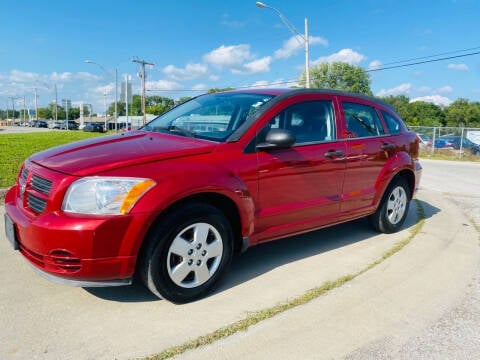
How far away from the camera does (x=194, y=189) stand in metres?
2.96

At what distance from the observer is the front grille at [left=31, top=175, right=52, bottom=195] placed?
282cm

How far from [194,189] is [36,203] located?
1122 millimetres

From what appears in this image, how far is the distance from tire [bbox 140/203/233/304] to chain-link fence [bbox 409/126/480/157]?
20.4 metres

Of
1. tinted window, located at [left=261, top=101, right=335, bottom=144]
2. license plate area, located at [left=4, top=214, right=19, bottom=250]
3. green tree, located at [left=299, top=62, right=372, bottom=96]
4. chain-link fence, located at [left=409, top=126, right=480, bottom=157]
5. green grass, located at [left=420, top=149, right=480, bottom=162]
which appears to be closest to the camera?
license plate area, located at [left=4, top=214, right=19, bottom=250]

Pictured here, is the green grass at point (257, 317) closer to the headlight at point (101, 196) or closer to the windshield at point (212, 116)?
the headlight at point (101, 196)

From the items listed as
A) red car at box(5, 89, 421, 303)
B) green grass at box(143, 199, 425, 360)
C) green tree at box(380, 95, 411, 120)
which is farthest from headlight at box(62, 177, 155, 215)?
green tree at box(380, 95, 411, 120)

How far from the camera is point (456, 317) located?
9.92 ft

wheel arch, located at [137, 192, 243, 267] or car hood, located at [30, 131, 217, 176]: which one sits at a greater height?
car hood, located at [30, 131, 217, 176]

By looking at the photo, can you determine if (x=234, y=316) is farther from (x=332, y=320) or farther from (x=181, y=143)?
(x=181, y=143)

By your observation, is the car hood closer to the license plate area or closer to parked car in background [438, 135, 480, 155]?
the license plate area

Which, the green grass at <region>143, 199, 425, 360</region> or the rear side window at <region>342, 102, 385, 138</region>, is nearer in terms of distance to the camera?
the green grass at <region>143, 199, 425, 360</region>

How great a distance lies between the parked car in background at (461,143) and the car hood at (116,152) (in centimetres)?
2122

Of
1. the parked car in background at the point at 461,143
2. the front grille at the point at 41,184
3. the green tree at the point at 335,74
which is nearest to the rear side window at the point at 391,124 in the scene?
the front grille at the point at 41,184

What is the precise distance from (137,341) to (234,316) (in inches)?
27.8
